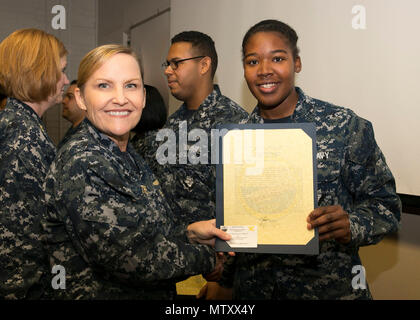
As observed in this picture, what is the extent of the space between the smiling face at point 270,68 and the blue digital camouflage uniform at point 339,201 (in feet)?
0.41

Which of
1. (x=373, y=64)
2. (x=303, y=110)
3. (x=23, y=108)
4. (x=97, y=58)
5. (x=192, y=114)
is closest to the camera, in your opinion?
(x=97, y=58)

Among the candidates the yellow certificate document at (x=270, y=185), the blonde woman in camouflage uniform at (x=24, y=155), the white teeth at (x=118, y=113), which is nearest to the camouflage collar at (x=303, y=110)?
the yellow certificate document at (x=270, y=185)

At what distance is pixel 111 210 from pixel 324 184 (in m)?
0.72

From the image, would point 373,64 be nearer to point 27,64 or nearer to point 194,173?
point 194,173

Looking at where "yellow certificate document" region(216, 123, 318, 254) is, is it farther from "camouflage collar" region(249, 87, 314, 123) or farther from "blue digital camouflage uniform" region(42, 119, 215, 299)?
"camouflage collar" region(249, 87, 314, 123)

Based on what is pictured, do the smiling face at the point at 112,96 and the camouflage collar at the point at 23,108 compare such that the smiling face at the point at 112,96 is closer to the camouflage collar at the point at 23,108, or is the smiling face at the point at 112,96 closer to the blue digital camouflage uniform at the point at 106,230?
the blue digital camouflage uniform at the point at 106,230

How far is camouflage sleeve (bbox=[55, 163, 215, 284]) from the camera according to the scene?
92 centimetres

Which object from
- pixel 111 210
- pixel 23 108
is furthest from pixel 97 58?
pixel 23 108

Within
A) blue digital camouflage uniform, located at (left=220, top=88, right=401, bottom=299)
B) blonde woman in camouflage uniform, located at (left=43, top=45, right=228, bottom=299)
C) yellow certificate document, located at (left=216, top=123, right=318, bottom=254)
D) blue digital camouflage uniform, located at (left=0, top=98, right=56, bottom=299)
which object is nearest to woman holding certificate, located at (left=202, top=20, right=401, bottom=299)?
blue digital camouflage uniform, located at (left=220, top=88, right=401, bottom=299)

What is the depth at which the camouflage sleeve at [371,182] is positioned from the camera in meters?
1.25

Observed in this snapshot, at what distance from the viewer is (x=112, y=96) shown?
1079mm
